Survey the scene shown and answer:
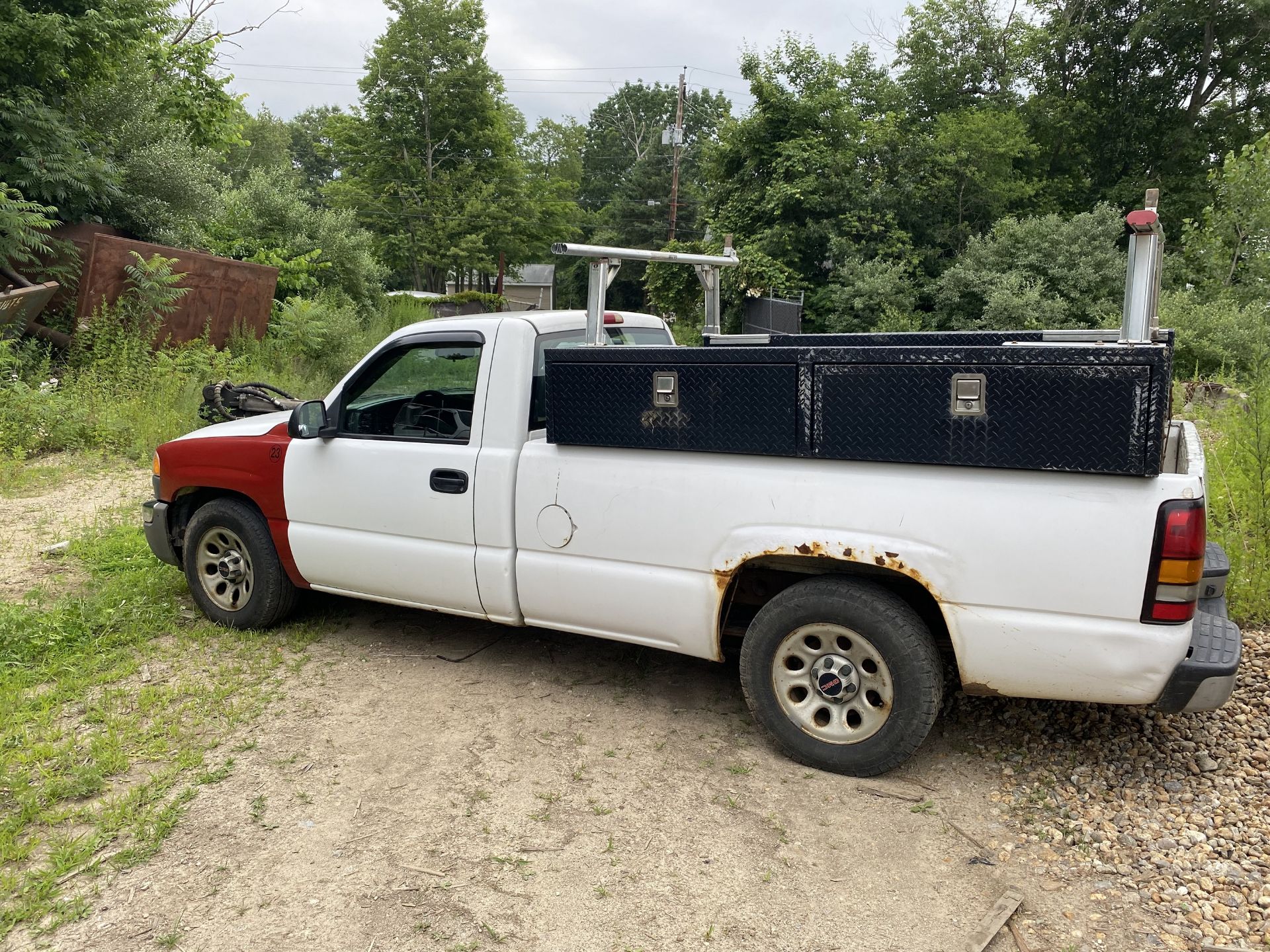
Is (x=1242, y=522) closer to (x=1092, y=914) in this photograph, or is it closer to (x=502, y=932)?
(x=1092, y=914)

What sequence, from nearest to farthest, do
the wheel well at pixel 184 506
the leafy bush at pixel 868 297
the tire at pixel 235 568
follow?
the tire at pixel 235 568
the wheel well at pixel 184 506
the leafy bush at pixel 868 297

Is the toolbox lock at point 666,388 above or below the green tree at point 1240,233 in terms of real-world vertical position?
below

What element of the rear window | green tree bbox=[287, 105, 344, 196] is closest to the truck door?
the rear window

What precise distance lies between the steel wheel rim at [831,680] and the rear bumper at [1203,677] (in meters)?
0.98

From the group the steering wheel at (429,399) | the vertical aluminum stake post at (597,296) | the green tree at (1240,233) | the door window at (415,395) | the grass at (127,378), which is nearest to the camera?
the vertical aluminum stake post at (597,296)

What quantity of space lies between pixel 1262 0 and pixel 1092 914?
32.6m

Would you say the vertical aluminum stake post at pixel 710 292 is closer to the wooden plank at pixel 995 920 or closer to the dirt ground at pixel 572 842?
the dirt ground at pixel 572 842

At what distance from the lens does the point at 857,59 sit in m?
27.0

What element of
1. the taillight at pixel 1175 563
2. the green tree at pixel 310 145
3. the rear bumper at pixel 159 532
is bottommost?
the rear bumper at pixel 159 532

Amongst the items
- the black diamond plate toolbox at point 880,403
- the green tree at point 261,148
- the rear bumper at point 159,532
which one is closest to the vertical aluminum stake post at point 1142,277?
the black diamond plate toolbox at point 880,403

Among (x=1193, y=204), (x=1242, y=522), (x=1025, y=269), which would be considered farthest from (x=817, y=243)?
(x=1242, y=522)

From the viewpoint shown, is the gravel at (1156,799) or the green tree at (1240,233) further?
the green tree at (1240,233)

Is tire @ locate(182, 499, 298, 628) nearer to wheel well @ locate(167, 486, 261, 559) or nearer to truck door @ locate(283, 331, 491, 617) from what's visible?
wheel well @ locate(167, 486, 261, 559)

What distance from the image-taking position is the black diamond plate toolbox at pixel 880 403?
3.12 m
